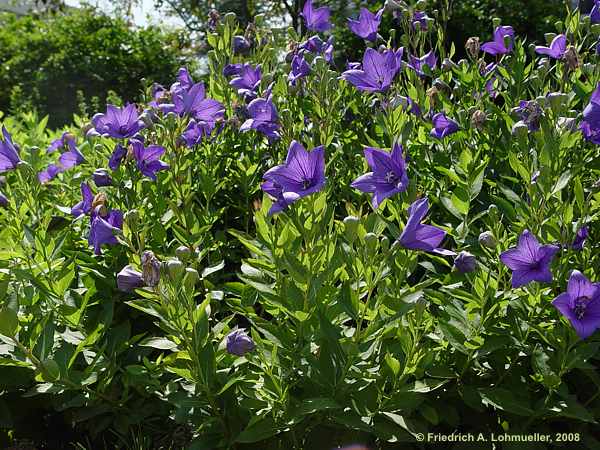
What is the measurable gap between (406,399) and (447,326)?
0.28m

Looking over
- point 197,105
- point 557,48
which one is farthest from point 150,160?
point 557,48

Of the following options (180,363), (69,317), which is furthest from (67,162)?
(180,363)

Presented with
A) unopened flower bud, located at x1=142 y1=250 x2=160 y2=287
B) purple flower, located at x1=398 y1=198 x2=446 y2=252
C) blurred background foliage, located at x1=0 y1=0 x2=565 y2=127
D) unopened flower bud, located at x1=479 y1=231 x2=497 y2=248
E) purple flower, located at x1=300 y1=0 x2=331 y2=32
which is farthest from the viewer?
blurred background foliage, located at x1=0 y1=0 x2=565 y2=127

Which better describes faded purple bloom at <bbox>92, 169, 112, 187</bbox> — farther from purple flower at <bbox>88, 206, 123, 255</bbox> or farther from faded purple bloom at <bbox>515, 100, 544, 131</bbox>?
faded purple bloom at <bbox>515, 100, 544, 131</bbox>

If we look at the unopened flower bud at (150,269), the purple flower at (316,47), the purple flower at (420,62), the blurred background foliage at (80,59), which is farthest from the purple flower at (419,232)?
the blurred background foliage at (80,59)

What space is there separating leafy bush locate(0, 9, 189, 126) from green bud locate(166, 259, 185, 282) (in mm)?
10659

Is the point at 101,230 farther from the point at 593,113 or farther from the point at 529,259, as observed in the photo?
the point at 593,113

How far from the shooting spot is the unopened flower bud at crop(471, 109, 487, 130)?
8.93ft

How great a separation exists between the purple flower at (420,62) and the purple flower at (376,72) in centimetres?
63

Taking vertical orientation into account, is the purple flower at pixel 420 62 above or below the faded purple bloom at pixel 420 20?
below

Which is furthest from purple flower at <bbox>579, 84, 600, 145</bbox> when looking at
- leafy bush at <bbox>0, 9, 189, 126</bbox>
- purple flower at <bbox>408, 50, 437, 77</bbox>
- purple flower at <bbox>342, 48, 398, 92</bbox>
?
leafy bush at <bbox>0, 9, 189, 126</bbox>

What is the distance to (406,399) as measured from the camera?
2.08 meters

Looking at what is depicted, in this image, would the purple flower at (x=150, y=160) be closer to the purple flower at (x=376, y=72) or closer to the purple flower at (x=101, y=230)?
Result: the purple flower at (x=101, y=230)

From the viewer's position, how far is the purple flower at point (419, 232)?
1.95 metres
